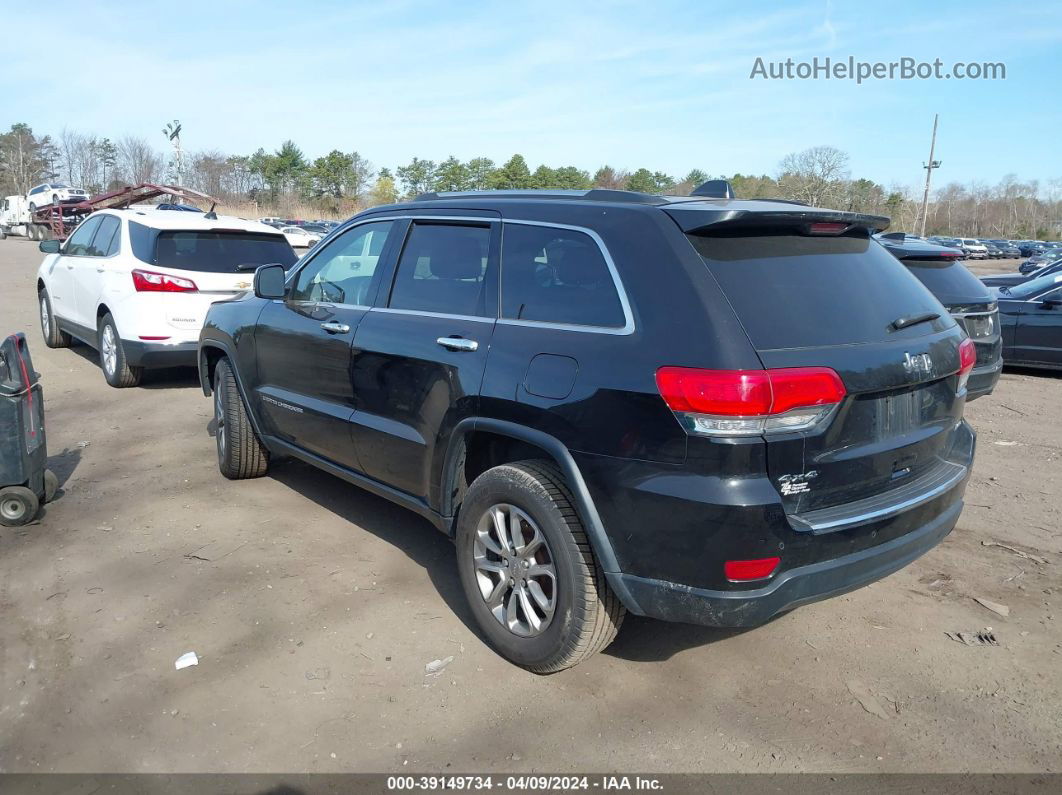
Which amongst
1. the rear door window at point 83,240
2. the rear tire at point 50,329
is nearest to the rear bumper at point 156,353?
the rear door window at point 83,240

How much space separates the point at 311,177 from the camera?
92.6m

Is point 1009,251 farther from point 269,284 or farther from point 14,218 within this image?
point 269,284

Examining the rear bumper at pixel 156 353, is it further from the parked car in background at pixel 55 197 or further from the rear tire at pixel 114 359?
the parked car in background at pixel 55 197

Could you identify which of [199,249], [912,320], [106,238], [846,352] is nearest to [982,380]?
[912,320]

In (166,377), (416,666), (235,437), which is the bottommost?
(416,666)

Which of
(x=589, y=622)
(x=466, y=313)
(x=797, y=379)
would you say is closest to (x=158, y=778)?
(x=589, y=622)

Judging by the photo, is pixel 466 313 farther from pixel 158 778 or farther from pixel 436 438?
pixel 158 778

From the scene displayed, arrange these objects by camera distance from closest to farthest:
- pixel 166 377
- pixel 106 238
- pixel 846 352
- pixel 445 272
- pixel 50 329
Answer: pixel 846 352 < pixel 445 272 < pixel 106 238 < pixel 166 377 < pixel 50 329

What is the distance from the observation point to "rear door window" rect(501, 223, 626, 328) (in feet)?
10.3

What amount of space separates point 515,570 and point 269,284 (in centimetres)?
256

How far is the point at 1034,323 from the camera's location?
1016cm

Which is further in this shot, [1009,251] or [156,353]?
[1009,251]

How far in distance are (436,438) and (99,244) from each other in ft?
23.0

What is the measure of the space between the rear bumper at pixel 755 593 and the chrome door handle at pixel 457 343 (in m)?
1.13
